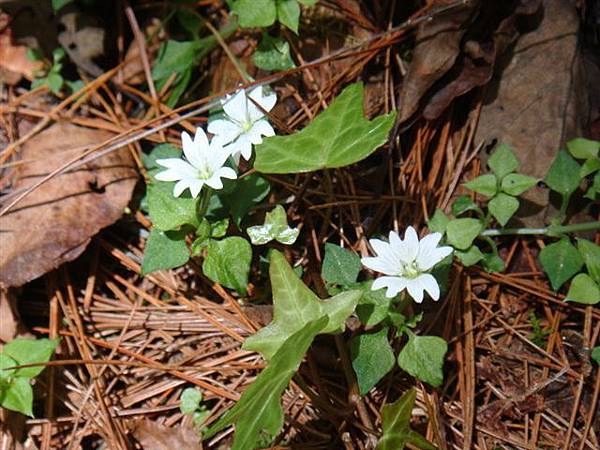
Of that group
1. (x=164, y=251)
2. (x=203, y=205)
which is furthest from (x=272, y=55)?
(x=164, y=251)

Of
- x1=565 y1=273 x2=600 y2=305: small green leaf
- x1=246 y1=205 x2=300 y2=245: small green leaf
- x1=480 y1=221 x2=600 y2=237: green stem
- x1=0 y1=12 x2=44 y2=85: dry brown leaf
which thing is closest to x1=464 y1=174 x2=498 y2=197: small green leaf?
x1=480 y1=221 x2=600 y2=237: green stem

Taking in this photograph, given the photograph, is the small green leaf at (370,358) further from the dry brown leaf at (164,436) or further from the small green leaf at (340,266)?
the dry brown leaf at (164,436)

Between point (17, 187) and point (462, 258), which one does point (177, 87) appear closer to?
point (17, 187)

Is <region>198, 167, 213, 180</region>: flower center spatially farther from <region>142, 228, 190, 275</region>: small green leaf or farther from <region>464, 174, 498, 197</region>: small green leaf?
<region>464, 174, 498, 197</region>: small green leaf

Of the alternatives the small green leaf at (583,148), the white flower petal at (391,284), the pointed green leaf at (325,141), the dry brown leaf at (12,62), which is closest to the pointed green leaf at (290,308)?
the white flower petal at (391,284)

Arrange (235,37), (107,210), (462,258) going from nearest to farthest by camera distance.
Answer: (462,258), (107,210), (235,37)

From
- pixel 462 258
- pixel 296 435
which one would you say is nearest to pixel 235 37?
pixel 462 258
